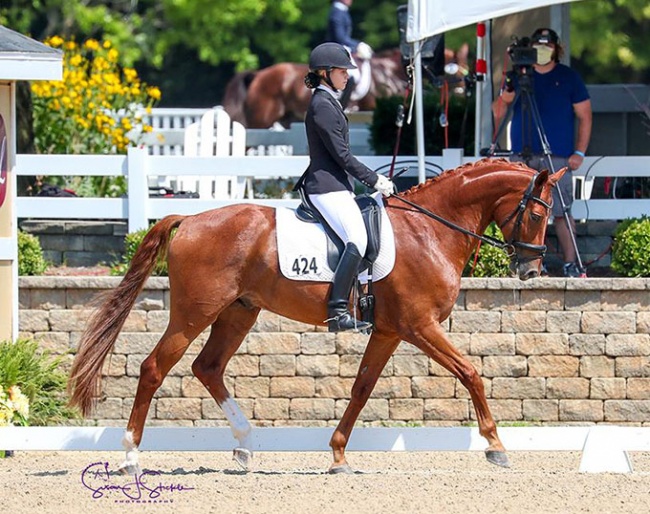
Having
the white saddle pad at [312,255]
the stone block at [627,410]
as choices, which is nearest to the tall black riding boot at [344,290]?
the white saddle pad at [312,255]

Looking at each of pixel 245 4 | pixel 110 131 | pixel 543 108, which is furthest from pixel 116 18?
pixel 543 108

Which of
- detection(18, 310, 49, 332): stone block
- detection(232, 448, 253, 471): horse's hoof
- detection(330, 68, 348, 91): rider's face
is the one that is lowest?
detection(232, 448, 253, 471): horse's hoof

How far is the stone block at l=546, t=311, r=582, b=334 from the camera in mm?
10633

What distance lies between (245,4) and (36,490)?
65.2 ft

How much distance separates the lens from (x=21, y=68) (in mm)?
9672

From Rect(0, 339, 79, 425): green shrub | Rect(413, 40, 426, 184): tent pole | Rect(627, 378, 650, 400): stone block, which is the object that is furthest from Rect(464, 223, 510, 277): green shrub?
Rect(0, 339, 79, 425): green shrub

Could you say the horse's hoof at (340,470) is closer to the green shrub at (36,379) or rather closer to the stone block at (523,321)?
the green shrub at (36,379)

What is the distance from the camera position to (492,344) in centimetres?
1065

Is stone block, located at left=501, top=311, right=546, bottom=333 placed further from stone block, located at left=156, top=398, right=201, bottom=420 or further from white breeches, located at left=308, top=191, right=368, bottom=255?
white breeches, located at left=308, top=191, right=368, bottom=255

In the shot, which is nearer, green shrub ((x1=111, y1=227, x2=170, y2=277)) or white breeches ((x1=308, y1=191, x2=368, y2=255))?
white breeches ((x1=308, y1=191, x2=368, y2=255))

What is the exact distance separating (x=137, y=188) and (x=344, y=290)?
11.9ft

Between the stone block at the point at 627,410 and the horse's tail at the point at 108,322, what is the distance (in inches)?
155

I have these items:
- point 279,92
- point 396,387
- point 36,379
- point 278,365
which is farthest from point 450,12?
point 279,92

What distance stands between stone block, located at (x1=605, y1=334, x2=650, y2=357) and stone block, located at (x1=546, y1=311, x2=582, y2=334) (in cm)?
27
